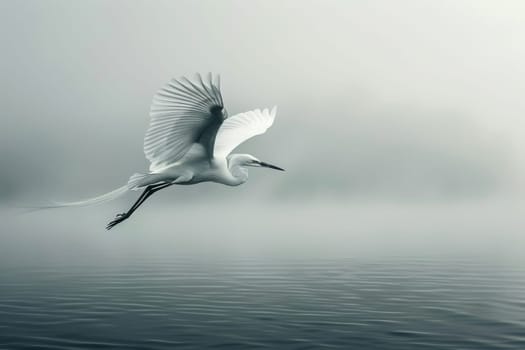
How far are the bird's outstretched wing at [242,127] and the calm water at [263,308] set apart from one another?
151 inches

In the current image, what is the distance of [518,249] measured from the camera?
39.0m

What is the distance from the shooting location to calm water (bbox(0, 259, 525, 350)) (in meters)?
15.0

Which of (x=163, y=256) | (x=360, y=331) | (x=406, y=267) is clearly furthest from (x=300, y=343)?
(x=163, y=256)

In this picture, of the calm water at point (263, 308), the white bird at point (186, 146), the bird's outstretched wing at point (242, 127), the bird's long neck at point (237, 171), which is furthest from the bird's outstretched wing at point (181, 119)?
the calm water at point (263, 308)

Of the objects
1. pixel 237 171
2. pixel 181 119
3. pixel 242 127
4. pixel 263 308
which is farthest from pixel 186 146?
pixel 263 308

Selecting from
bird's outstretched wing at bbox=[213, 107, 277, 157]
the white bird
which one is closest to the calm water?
the white bird

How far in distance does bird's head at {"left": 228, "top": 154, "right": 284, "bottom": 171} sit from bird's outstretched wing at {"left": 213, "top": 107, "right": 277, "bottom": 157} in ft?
2.80

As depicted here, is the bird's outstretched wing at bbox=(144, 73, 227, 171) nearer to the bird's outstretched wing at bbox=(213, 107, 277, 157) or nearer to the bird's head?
the bird's head

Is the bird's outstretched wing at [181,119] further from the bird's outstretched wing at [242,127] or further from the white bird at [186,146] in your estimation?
the bird's outstretched wing at [242,127]

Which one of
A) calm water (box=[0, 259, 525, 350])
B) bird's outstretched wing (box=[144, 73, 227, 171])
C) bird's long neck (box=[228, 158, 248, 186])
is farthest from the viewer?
bird's long neck (box=[228, 158, 248, 186])

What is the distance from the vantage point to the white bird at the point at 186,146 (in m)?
12.3

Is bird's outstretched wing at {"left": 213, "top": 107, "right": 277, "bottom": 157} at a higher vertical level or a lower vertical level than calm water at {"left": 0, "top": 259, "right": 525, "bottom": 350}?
higher

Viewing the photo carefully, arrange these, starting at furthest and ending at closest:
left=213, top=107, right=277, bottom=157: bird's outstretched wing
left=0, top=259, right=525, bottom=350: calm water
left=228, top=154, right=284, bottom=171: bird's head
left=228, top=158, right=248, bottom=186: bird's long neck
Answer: left=213, top=107, right=277, bottom=157: bird's outstretched wing → left=228, top=154, right=284, bottom=171: bird's head → left=228, top=158, right=248, bottom=186: bird's long neck → left=0, top=259, right=525, bottom=350: calm water

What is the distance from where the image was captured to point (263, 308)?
18297mm
